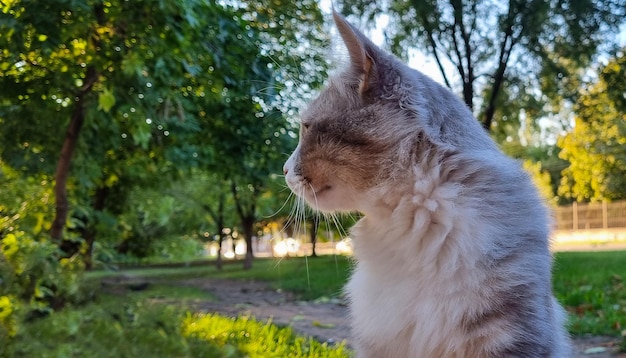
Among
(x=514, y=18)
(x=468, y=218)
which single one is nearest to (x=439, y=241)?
(x=468, y=218)

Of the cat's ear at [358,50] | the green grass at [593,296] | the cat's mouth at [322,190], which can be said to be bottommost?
the green grass at [593,296]

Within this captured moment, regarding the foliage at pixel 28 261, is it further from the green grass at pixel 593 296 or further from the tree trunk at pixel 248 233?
the tree trunk at pixel 248 233

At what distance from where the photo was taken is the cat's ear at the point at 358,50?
170 cm

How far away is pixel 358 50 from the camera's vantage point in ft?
5.71

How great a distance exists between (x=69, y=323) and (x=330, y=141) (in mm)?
2167

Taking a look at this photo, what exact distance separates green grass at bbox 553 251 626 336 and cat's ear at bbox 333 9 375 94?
1396mm

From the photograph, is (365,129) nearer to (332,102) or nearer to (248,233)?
(332,102)

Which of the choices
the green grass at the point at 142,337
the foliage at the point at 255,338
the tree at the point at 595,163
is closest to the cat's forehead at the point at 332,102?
the green grass at the point at 142,337

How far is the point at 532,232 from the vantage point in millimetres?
1704

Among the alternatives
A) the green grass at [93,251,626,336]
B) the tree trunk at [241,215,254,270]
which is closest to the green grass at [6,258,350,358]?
the green grass at [93,251,626,336]

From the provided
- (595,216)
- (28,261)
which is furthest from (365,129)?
(595,216)

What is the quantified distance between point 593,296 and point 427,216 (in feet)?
14.4

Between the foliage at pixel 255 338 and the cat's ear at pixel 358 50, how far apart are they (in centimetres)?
193

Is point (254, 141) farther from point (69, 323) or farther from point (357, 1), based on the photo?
point (357, 1)
